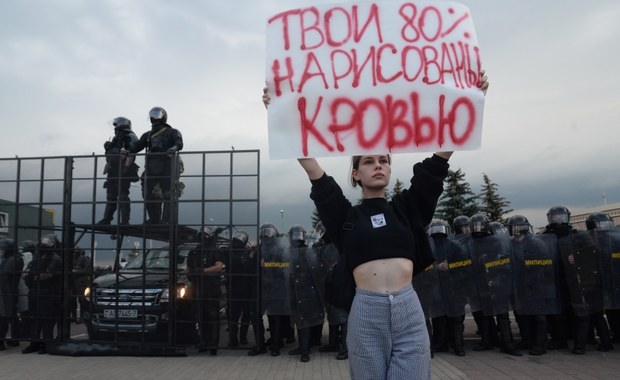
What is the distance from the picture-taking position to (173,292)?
8.04 metres

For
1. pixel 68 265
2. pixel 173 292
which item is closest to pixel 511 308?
pixel 173 292

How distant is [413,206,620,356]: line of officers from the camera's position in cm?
752

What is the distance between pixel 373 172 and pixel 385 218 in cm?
34

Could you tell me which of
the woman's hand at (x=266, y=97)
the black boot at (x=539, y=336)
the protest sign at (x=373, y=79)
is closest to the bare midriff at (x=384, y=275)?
the protest sign at (x=373, y=79)

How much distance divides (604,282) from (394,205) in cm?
647

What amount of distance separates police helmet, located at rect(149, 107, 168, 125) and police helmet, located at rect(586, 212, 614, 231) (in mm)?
7917

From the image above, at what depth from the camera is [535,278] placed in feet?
25.0

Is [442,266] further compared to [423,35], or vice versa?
[442,266]

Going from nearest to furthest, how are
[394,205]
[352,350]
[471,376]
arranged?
[352,350]
[394,205]
[471,376]

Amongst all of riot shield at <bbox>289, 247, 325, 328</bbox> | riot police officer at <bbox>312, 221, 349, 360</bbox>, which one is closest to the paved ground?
riot police officer at <bbox>312, 221, 349, 360</bbox>

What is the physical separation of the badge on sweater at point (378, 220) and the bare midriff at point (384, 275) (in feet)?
0.68

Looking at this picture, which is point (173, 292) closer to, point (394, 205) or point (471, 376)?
point (471, 376)

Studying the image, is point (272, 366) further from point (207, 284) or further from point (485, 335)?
point (485, 335)

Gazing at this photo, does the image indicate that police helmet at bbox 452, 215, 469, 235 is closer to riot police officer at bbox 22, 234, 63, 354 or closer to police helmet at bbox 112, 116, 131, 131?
police helmet at bbox 112, 116, 131, 131
